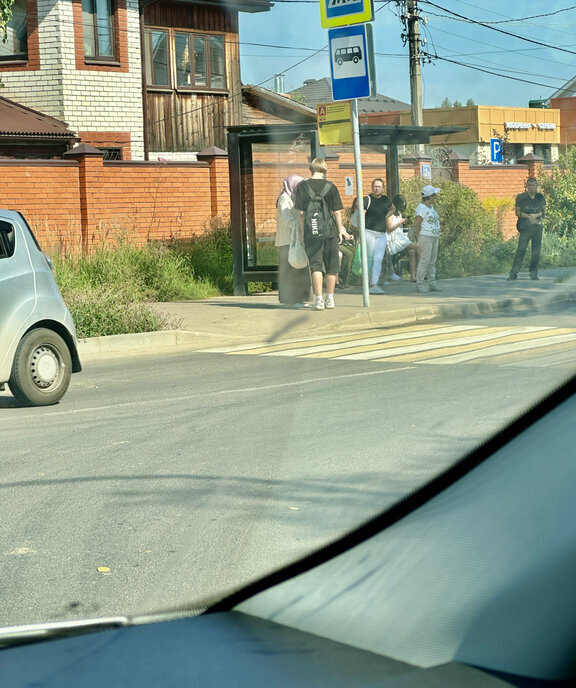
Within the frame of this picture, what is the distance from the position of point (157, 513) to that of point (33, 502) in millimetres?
640

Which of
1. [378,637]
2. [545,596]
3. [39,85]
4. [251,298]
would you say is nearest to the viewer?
[545,596]

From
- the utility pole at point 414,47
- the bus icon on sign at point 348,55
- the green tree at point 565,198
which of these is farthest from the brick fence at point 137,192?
the utility pole at point 414,47

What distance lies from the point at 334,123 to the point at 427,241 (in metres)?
2.98

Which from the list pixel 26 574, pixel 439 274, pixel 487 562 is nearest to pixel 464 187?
pixel 439 274

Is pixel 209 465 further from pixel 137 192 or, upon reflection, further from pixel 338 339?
pixel 137 192

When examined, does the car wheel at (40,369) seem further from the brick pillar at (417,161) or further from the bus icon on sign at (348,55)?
the brick pillar at (417,161)

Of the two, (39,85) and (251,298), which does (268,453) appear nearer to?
(251,298)

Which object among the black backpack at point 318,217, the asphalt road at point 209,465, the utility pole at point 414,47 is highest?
the black backpack at point 318,217

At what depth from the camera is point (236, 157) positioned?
15.0 m

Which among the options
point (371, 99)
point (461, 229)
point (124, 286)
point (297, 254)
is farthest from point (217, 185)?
point (371, 99)

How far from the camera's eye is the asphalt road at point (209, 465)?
3.20m

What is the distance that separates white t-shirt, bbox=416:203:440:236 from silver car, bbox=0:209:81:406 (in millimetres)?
7865

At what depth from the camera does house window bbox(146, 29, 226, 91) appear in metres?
25.0

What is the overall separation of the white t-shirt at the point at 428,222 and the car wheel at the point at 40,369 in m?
8.04
